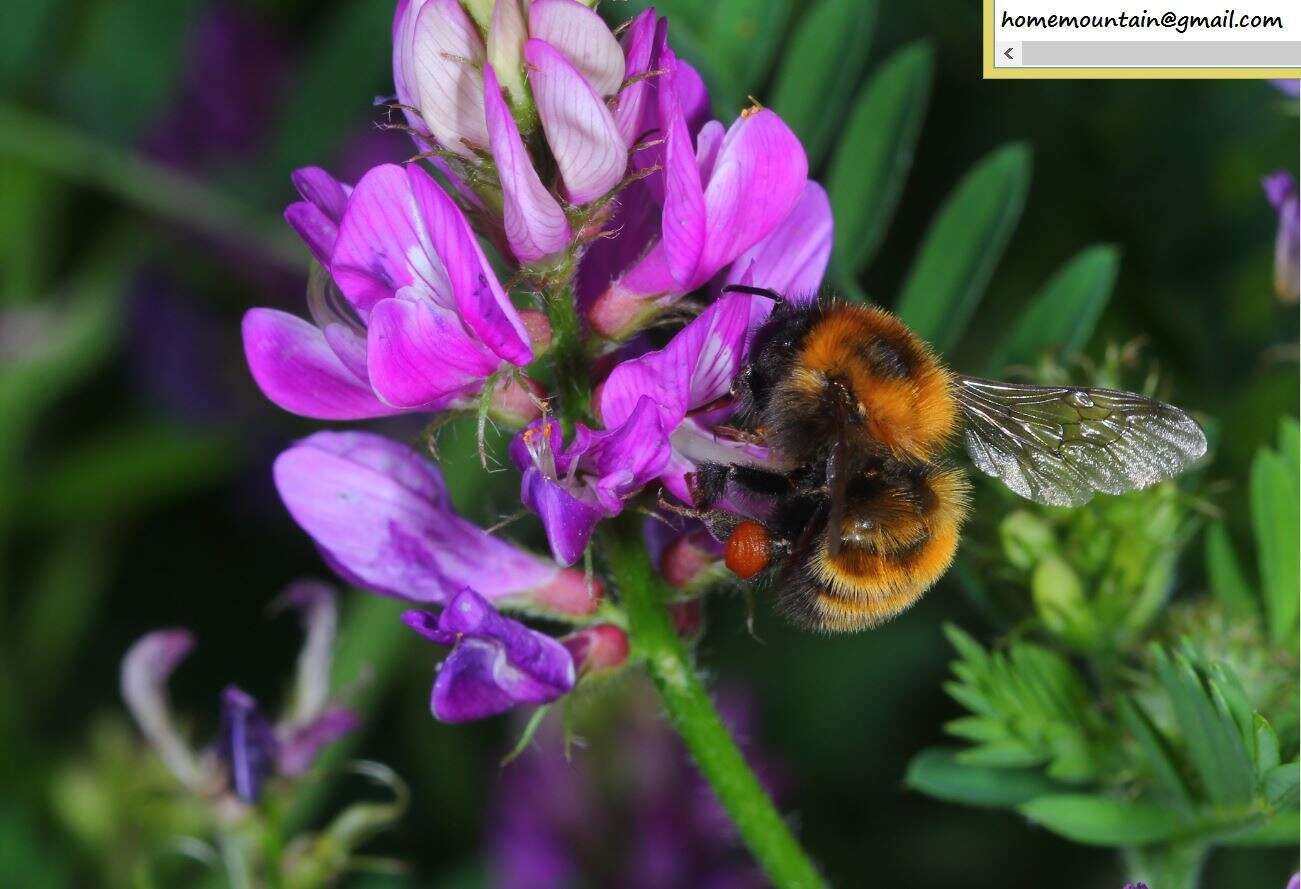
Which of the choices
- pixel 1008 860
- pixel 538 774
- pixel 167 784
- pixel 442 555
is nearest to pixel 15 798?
pixel 167 784

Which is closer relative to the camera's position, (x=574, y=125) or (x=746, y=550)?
(x=574, y=125)

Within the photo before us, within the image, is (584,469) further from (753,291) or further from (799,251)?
(799,251)

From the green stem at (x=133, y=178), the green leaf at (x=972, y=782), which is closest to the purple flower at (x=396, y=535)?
the green leaf at (x=972, y=782)

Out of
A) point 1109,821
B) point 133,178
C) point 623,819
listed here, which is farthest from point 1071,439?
point 133,178

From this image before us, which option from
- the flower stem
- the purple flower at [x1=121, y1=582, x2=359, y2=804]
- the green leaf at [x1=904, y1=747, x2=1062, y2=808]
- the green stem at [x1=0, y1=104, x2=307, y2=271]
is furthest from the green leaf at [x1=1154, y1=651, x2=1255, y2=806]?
the green stem at [x1=0, y1=104, x2=307, y2=271]

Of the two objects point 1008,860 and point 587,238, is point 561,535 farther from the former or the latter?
point 1008,860
